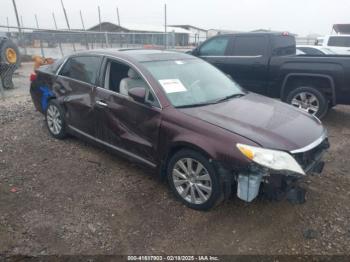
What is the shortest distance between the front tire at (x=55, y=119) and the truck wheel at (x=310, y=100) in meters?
4.42

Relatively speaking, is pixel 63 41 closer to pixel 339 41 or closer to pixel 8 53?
pixel 8 53

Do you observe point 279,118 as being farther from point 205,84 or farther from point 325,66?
point 325,66

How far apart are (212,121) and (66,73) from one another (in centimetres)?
282

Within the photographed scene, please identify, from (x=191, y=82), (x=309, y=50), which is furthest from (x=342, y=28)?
(x=191, y=82)

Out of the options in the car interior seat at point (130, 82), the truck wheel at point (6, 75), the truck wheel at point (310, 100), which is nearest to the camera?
the car interior seat at point (130, 82)

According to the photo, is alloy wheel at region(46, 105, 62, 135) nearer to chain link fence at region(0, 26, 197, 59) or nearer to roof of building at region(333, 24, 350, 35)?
chain link fence at region(0, 26, 197, 59)

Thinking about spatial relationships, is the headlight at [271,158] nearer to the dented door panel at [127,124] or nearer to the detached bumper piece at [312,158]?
the detached bumper piece at [312,158]

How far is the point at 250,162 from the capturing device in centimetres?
291

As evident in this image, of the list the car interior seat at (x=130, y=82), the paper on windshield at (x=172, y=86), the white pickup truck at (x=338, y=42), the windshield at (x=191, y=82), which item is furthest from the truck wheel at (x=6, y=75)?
the white pickup truck at (x=338, y=42)

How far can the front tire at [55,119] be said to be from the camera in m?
5.08

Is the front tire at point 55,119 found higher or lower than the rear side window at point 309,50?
lower

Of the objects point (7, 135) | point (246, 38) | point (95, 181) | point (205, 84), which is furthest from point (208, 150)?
point (246, 38)

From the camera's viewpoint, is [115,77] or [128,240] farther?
[115,77]

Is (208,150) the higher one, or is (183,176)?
(208,150)
